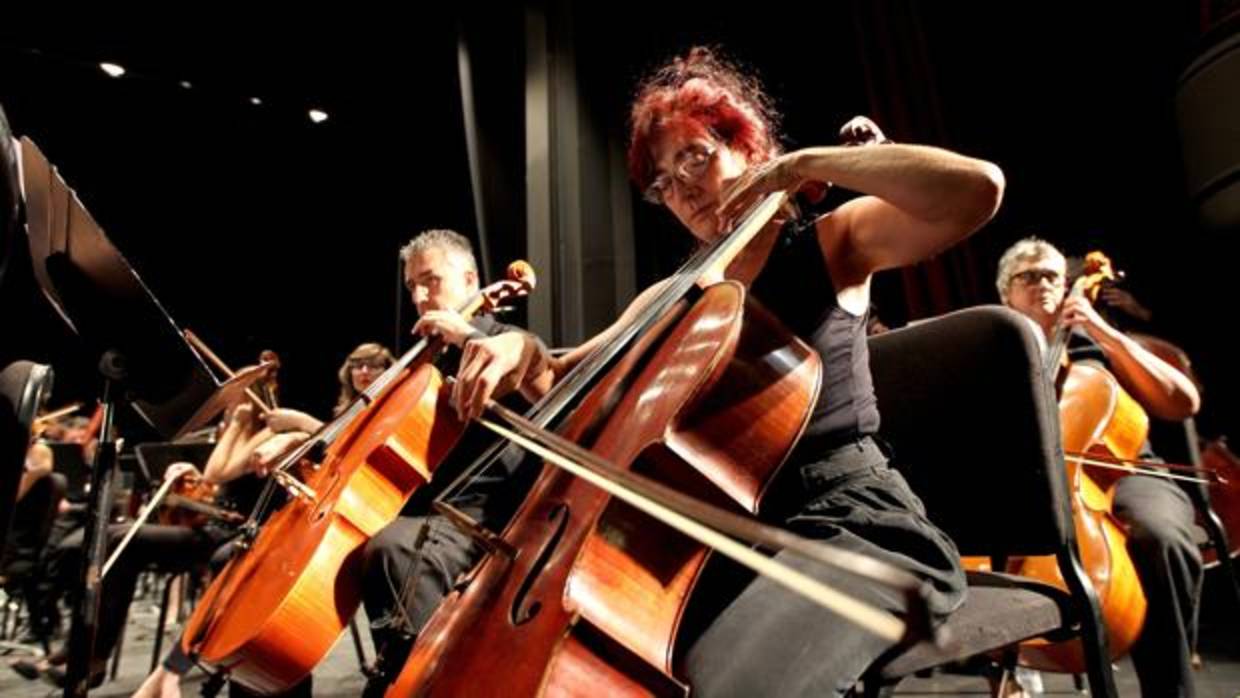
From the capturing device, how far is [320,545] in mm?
1601

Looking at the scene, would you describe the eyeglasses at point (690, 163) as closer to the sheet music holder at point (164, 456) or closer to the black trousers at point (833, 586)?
the black trousers at point (833, 586)

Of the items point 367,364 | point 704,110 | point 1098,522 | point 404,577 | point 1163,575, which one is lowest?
point 1163,575

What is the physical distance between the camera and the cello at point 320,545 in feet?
4.94

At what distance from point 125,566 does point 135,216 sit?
5.03 meters

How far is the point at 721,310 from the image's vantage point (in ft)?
3.06

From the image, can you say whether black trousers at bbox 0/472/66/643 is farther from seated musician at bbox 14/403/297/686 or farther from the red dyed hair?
the red dyed hair

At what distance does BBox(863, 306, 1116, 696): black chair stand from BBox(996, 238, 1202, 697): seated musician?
0.81 m

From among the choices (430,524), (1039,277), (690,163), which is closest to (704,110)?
(690,163)

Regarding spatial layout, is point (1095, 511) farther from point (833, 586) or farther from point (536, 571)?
point (536, 571)

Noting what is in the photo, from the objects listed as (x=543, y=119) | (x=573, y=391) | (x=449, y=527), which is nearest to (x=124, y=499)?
(x=543, y=119)

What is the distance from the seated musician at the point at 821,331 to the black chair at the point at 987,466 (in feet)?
0.40

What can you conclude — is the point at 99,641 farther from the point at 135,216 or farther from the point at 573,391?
the point at 135,216

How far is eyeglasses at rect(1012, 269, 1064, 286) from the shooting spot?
2408 mm

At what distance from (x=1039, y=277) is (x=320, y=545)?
209cm
